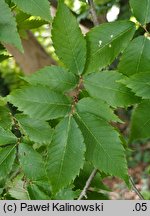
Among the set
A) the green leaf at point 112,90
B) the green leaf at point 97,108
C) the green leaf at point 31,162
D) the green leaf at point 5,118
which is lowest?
the green leaf at point 31,162

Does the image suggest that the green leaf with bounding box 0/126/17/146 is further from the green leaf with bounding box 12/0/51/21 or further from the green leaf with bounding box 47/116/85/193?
the green leaf with bounding box 12/0/51/21

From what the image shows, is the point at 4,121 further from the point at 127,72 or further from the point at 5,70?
the point at 5,70

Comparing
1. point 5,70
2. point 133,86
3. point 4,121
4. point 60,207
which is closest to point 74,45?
point 133,86

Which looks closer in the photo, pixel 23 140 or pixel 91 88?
pixel 91 88

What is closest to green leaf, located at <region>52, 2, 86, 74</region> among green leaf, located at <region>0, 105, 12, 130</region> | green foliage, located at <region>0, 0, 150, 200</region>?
green foliage, located at <region>0, 0, 150, 200</region>

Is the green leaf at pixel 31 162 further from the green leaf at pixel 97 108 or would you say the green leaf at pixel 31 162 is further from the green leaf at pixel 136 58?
the green leaf at pixel 136 58

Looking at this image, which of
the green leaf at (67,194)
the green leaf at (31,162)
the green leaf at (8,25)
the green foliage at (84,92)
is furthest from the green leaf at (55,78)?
the green leaf at (67,194)
